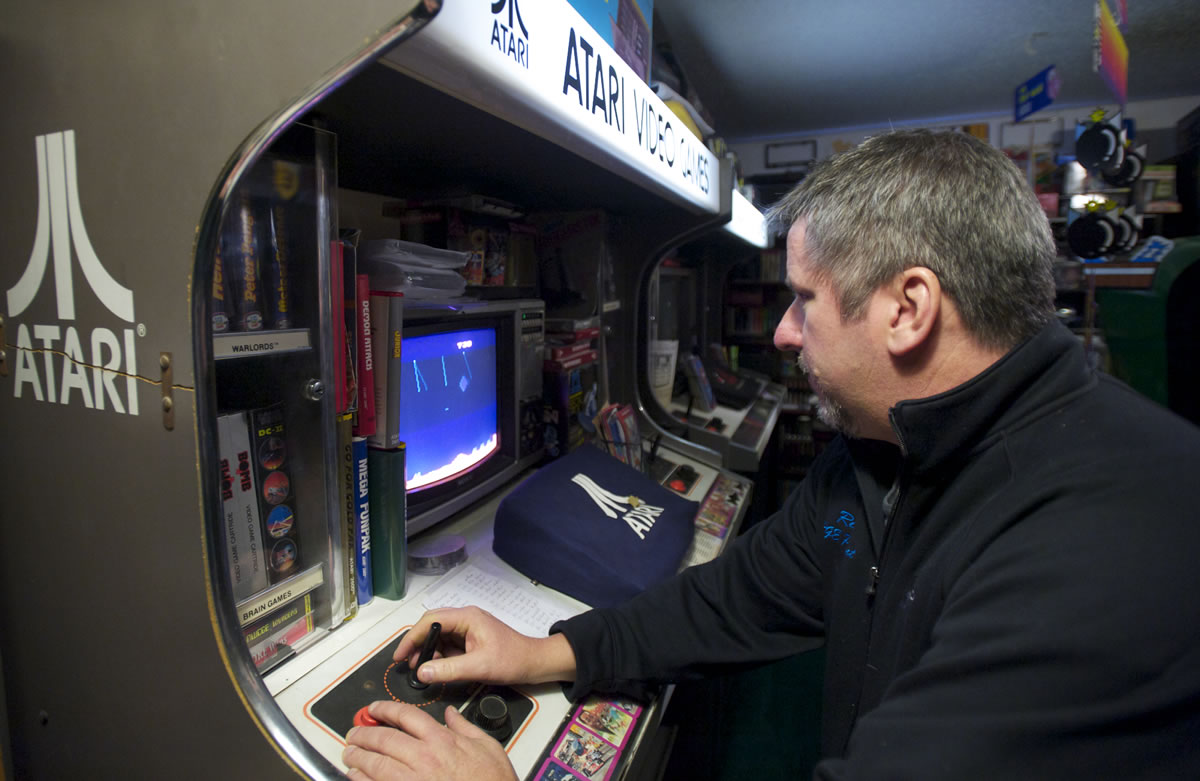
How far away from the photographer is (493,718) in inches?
31.1

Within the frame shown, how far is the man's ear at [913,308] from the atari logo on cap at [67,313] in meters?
0.88

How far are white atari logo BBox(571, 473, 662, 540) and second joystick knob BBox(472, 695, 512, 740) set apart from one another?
506mm

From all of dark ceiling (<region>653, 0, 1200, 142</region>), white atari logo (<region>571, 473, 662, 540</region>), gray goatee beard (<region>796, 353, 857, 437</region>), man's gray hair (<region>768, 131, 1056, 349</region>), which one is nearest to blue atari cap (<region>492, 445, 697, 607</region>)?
white atari logo (<region>571, 473, 662, 540</region>)

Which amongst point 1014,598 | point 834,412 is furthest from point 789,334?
point 1014,598

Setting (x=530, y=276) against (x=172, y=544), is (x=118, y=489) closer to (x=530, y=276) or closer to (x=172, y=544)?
(x=172, y=544)

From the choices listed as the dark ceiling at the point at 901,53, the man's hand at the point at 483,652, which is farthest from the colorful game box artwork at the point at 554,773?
the dark ceiling at the point at 901,53

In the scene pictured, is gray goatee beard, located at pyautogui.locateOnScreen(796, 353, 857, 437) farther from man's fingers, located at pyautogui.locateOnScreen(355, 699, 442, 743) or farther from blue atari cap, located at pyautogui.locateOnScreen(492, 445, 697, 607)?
man's fingers, located at pyautogui.locateOnScreen(355, 699, 442, 743)

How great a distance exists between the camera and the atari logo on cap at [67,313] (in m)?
0.67

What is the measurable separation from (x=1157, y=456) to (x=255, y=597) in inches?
41.4

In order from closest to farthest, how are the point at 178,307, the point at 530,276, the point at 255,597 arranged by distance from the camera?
the point at 178,307 → the point at 255,597 → the point at 530,276

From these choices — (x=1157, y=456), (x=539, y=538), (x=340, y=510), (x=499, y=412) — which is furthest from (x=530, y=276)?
(x=1157, y=456)

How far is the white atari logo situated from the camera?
1.28 meters

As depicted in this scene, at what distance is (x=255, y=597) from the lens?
2.66 feet

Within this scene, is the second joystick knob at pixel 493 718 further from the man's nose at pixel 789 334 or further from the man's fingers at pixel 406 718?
the man's nose at pixel 789 334
